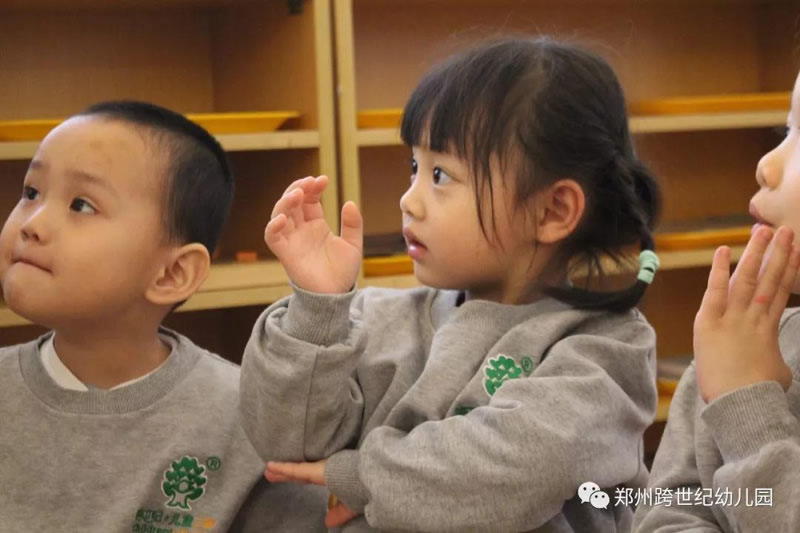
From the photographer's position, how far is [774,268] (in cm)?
96

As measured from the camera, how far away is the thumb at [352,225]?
45.8 inches

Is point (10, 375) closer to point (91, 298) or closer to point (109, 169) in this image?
point (91, 298)

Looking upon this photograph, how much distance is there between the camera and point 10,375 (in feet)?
4.27

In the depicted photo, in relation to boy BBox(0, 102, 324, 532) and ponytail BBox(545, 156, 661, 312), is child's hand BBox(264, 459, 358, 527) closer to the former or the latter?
boy BBox(0, 102, 324, 532)

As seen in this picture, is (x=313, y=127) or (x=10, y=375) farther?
(x=313, y=127)

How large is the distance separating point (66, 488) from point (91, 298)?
23cm

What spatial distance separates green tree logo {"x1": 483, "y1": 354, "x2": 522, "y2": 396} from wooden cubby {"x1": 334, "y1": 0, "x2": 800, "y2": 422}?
3.08 ft

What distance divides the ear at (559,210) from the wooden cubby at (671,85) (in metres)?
0.89

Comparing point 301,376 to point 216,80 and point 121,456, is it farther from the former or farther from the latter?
point 216,80

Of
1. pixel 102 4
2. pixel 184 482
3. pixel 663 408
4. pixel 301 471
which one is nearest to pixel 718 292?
pixel 301 471

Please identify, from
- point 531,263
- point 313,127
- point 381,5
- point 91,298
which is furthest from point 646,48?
point 91,298

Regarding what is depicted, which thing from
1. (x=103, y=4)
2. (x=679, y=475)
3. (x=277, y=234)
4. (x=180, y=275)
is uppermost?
(x=103, y=4)

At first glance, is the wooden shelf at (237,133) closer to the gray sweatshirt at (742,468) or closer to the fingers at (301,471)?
the fingers at (301,471)

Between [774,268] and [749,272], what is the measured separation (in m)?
0.02
